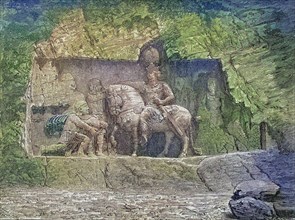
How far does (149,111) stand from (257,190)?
5.03ft

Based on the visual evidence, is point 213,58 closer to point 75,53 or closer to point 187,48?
point 187,48

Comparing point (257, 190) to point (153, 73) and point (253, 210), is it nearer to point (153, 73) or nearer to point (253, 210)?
point (253, 210)

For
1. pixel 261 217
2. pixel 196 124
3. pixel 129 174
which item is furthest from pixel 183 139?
pixel 261 217

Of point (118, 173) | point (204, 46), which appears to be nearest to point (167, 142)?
point (118, 173)

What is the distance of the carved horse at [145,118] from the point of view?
8.00m

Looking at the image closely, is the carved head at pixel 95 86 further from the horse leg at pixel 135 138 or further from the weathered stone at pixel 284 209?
the weathered stone at pixel 284 209

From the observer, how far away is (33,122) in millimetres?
7977

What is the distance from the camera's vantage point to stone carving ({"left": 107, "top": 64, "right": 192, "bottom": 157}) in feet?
26.3

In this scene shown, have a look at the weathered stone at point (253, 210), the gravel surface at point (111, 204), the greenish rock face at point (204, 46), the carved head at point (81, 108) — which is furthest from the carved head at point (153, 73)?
the weathered stone at point (253, 210)

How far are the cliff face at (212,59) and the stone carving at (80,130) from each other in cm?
21

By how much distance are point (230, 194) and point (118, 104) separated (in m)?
1.65

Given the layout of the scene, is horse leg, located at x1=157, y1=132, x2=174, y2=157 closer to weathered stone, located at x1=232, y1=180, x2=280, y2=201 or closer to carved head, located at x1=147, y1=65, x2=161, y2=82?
carved head, located at x1=147, y1=65, x2=161, y2=82

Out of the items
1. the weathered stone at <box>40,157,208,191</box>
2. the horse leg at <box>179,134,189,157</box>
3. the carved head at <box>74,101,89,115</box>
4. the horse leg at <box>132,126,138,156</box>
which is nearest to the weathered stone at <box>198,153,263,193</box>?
the weathered stone at <box>40,157,208,191</box>

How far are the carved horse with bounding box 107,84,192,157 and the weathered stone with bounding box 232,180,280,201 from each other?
0.77 meters
